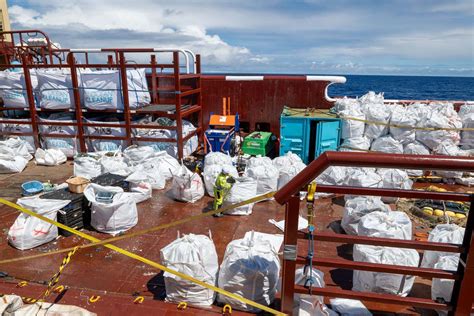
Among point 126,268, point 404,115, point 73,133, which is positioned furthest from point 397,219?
point 73,133

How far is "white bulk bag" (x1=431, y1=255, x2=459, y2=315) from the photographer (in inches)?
120

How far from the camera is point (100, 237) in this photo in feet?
16.4

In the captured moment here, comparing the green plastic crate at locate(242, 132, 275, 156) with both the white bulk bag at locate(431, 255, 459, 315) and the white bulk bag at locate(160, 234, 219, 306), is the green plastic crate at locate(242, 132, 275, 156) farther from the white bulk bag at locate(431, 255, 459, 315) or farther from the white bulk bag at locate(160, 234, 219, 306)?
the white bulk bag at locate(431, 255, 459, 315)

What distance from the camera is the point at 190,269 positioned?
318 cm

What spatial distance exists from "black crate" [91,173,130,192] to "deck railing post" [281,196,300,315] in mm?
4104

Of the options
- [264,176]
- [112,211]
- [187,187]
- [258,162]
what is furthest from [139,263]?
[258,162]

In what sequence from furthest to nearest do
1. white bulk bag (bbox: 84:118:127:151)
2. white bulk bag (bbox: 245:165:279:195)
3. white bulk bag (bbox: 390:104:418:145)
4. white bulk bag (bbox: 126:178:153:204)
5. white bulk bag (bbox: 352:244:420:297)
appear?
white bulk bag (bbox: 84:118:127:151) → white bulk bag (bbox: 390:104:418:145) → white bulk bag (bbox: 245:165:279:195) → white bulk bag (bbox: 126:178:153:204) → white bulk bag (bbox: 352:244:420:297)

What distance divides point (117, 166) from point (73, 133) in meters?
2.67

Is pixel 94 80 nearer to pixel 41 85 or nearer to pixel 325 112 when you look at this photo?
pixel 41 85

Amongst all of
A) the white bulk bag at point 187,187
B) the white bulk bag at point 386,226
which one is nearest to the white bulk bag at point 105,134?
the white bulk bag at point 187,187

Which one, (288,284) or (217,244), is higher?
(288,284)

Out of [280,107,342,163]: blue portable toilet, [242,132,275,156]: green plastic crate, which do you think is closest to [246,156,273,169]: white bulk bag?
[242,132,275,156]: green plastic crate

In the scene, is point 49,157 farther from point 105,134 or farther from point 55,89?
point 55,89

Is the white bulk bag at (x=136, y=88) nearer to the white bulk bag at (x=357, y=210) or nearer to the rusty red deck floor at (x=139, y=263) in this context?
the rusty red deck floor at (x=139, y=263)
